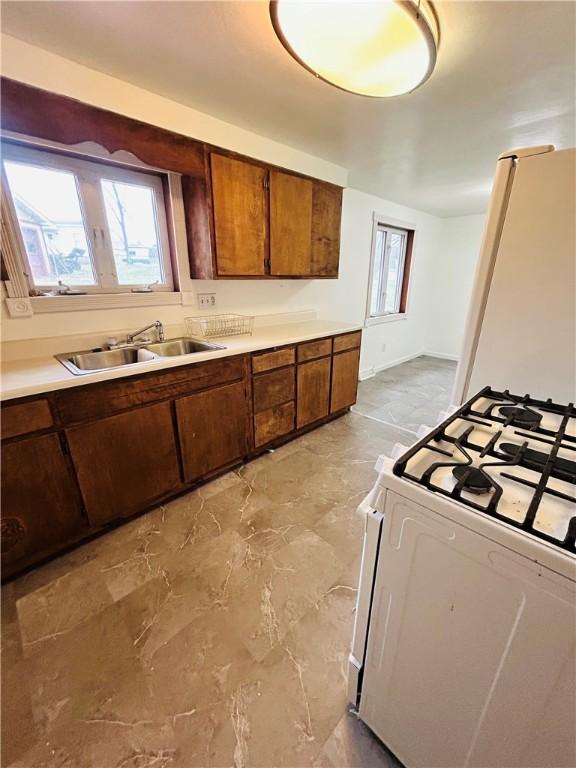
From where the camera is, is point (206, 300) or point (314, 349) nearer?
point (206, 300)

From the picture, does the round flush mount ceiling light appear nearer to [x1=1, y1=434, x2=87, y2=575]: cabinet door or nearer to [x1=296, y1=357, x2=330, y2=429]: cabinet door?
[x1=296, y1=357, x2=330, y2=429]: cabinet door

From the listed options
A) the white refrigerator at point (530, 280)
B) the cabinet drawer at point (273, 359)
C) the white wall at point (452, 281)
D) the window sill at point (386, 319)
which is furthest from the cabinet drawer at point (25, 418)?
the white wall at point (452, 281)

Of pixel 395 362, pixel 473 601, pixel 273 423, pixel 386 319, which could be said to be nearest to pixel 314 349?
pixel 273 423

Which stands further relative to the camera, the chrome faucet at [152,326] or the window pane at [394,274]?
the window pane at [394,274]

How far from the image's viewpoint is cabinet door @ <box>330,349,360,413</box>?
296 cm

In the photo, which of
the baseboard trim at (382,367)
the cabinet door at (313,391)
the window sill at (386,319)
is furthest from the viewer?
the baseboard trim at (382,367)

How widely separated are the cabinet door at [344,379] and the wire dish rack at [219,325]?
2.76ft

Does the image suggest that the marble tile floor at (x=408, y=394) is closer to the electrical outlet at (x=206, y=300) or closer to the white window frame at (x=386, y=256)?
the white window frame at (x=386, y=256)

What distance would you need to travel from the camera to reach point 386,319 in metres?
4.66

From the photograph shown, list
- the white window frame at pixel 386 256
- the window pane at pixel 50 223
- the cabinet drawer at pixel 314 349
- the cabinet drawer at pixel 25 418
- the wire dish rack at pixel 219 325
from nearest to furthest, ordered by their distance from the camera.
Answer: the cabinet drawer at pixel 25 418, the window pane at pixel 50 223, the wire dish rack at pixel 219 325, the cabinet drawer at pixel 314 349, the white window frame at pixel 386 256

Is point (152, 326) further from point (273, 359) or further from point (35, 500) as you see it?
point (35, 500)

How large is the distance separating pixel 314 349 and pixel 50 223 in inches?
74.5

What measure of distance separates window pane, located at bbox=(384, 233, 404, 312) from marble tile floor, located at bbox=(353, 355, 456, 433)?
99 cm

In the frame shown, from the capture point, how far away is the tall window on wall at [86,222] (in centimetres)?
173
